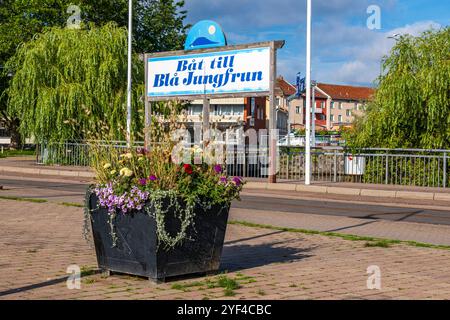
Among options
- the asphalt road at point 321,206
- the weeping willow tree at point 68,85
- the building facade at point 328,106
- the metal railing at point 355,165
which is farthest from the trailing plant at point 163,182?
the building facade at point 328,106

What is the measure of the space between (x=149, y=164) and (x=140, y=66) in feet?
95.0

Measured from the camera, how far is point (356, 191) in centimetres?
2123

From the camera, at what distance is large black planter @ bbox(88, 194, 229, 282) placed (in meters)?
A: 6.31

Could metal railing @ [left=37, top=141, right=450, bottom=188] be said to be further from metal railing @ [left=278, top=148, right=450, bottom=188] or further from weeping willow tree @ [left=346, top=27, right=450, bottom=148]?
weeping willow tree @ [left=346, top=27, right=450, bottom=148]

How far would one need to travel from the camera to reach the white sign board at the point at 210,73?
24.2 meters

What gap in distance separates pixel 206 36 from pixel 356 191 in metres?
10.7

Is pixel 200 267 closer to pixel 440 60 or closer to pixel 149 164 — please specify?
pixel 149 164

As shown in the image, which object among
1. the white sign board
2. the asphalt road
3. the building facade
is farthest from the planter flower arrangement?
the building facade

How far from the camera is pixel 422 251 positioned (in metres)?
9.20

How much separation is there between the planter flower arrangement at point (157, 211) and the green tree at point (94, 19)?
116 feet

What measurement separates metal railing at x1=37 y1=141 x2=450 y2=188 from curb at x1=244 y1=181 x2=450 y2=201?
194cm

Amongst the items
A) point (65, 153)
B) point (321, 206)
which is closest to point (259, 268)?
point (321, 206)

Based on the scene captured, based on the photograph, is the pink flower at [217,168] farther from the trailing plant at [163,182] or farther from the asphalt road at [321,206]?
the asphalt road at [321,206]

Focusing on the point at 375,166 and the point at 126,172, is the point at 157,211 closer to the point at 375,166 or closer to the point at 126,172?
the point at 126,172
